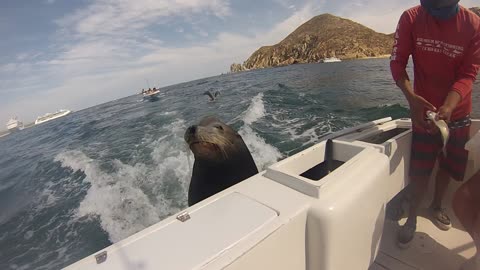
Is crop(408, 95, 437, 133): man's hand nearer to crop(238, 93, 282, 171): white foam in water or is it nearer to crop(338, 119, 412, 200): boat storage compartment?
crop(338, 119, 412, 200): boat storage compartment

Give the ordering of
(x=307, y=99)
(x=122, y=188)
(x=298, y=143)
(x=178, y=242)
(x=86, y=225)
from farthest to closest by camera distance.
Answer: (x=307, y=99), (x=298, y=143), (x=122, y=188), (x=86, y=225), (x=178, y=242)

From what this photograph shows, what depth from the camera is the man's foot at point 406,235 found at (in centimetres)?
254

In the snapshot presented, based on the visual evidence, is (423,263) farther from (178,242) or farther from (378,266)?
(178,242)

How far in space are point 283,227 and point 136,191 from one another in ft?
18.7

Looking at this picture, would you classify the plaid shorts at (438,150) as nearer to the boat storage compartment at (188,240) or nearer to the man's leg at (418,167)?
the man's leg at (418,167)

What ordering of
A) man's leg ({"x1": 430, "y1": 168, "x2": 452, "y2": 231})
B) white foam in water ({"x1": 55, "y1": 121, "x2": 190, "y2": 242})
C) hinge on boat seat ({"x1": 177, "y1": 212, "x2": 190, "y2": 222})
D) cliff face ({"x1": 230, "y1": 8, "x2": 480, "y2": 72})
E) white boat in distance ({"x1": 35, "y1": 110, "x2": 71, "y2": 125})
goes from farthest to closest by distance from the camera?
white boat in distance ({"x1": 35, "y1": 110, "x2": 71, "y2": 125}), cliff face ({"x1": 230, "y1": 8, "x2": 480, "y2": 72}), white foam in water ({"x1": 55, "y1": 121, "x2": 190, "y2": 242}), man's leg ({"x1": 430, "y1": 168, "x2": 452, "y2": 231}), hinge on boat seat ({"x1": 177, "y1": 212, "x2": 190, "y2": 222})

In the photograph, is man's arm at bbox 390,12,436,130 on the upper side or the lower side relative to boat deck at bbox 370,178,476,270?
upper

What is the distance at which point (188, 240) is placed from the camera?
133 cm

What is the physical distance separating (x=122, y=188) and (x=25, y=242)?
2.06m

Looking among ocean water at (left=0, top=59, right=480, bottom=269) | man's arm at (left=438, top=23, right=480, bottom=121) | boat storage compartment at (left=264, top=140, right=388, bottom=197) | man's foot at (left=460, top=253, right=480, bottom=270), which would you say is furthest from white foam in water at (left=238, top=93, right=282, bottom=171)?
man's arm at (left=438, top=23, right=480, bottom=121)

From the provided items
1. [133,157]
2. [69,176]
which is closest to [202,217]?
[133,157]

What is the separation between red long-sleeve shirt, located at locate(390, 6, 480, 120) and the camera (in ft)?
7.27

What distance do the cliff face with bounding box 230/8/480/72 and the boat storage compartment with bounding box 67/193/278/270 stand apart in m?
75.7

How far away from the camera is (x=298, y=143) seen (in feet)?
25.8
